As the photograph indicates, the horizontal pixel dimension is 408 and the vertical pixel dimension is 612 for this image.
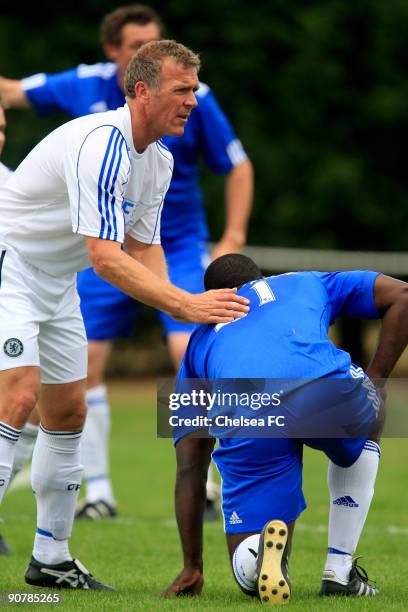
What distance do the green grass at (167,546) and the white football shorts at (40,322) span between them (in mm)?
1028

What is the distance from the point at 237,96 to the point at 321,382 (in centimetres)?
1912

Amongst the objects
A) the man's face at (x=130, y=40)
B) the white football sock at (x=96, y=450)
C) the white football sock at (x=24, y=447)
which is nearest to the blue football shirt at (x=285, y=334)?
the white football sock at (x=24, y=447)

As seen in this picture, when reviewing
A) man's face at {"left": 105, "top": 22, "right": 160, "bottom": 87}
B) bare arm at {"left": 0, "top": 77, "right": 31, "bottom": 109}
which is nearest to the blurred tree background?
bare arm at {"left": 0, "top": 77, "right": 31, "bottom": 109}

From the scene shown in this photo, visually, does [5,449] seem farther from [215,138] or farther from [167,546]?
[215,138]

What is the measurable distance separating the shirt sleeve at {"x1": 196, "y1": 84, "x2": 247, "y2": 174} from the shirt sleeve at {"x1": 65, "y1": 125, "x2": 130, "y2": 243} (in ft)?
11.4

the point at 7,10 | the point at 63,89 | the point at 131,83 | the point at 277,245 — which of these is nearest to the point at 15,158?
the point at 7,10

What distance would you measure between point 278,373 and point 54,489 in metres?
1.33

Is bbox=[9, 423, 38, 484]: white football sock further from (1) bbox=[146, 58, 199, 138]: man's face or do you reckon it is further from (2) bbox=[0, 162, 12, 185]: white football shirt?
(1) bbox=[146, 58, 199, 138]: man's face

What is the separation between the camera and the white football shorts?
222 inches

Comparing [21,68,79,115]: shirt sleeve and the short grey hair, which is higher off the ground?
[21,68,79,115]: shirt sleeve

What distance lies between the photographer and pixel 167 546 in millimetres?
7695

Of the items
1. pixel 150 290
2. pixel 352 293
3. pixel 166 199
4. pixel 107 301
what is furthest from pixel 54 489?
pixel 166 199

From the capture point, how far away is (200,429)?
5.79 meters

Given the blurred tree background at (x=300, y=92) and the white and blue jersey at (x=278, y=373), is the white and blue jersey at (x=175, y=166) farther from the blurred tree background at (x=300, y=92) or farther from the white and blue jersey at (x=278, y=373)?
the blurred tree background at (x=300, y=92)
